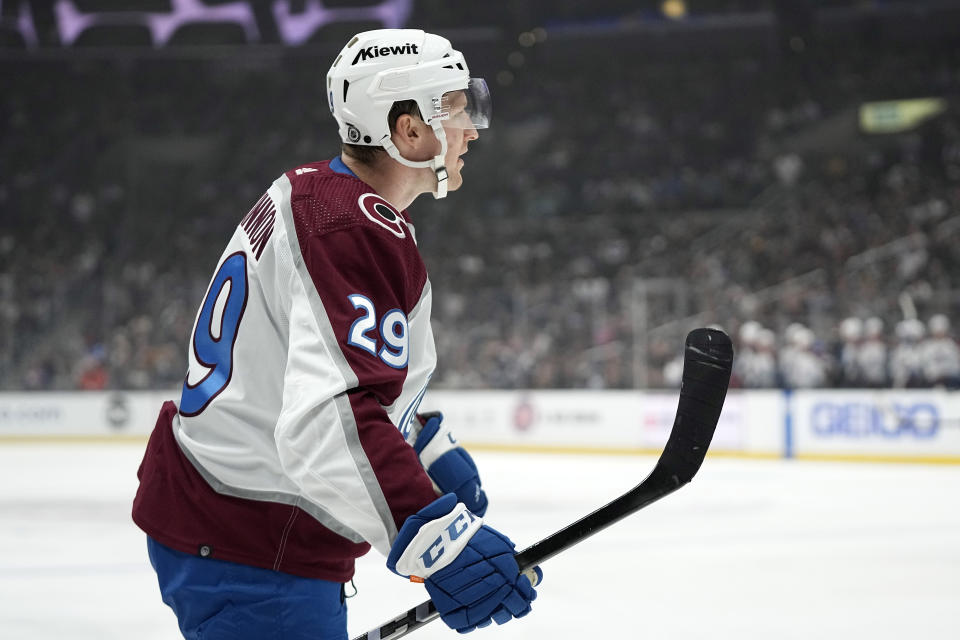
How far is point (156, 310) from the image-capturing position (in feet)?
41.8

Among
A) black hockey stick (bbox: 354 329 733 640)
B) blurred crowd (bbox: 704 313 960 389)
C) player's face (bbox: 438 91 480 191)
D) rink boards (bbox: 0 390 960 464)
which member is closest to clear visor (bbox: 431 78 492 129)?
player's face (bbox: 438 91 480 191)

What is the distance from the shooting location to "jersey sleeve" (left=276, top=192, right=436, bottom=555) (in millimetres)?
1113

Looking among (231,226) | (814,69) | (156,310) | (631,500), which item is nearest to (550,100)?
(814,69)

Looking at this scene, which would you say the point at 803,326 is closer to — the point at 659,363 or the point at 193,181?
the point at 659,363

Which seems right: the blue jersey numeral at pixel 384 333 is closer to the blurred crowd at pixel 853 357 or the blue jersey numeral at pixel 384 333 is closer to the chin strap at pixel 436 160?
the chin strap at pixel 436 160

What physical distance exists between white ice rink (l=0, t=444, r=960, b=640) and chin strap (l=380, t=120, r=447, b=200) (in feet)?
7.17

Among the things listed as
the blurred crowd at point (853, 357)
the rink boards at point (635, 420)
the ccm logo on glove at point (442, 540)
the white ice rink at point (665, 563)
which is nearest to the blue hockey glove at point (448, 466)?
the ccm logo on glove at point (442, 540)

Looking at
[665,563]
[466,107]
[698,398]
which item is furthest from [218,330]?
[665,563]

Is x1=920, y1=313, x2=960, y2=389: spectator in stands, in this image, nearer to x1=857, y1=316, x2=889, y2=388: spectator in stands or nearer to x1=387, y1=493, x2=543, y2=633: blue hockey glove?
x1=857, y1=316, x2=889, y2=388: spectator in stands

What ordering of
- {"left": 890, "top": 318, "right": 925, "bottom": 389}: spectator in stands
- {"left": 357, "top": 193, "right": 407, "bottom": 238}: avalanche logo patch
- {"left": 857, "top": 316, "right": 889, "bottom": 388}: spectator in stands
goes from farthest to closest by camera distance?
{"left": 857, "top": 316, "right": 889, "bottom": 388}: spectator in stands → {"left": 890, "top": 318, "right": 925, "bottom": 389}: spectator in stands → {"left": 357, "top": 193, "right": 407, "bottom": 238}: avalanche logo patch

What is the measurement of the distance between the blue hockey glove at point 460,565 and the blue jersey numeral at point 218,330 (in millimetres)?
341

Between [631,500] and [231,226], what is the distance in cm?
1643

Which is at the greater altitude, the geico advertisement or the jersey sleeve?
the jersey sleeve

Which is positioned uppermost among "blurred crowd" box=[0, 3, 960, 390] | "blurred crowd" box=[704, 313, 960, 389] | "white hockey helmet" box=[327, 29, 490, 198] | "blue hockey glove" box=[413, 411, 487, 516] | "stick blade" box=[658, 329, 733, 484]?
"white hockey helmet" box=[327, 29, 490, 198]
